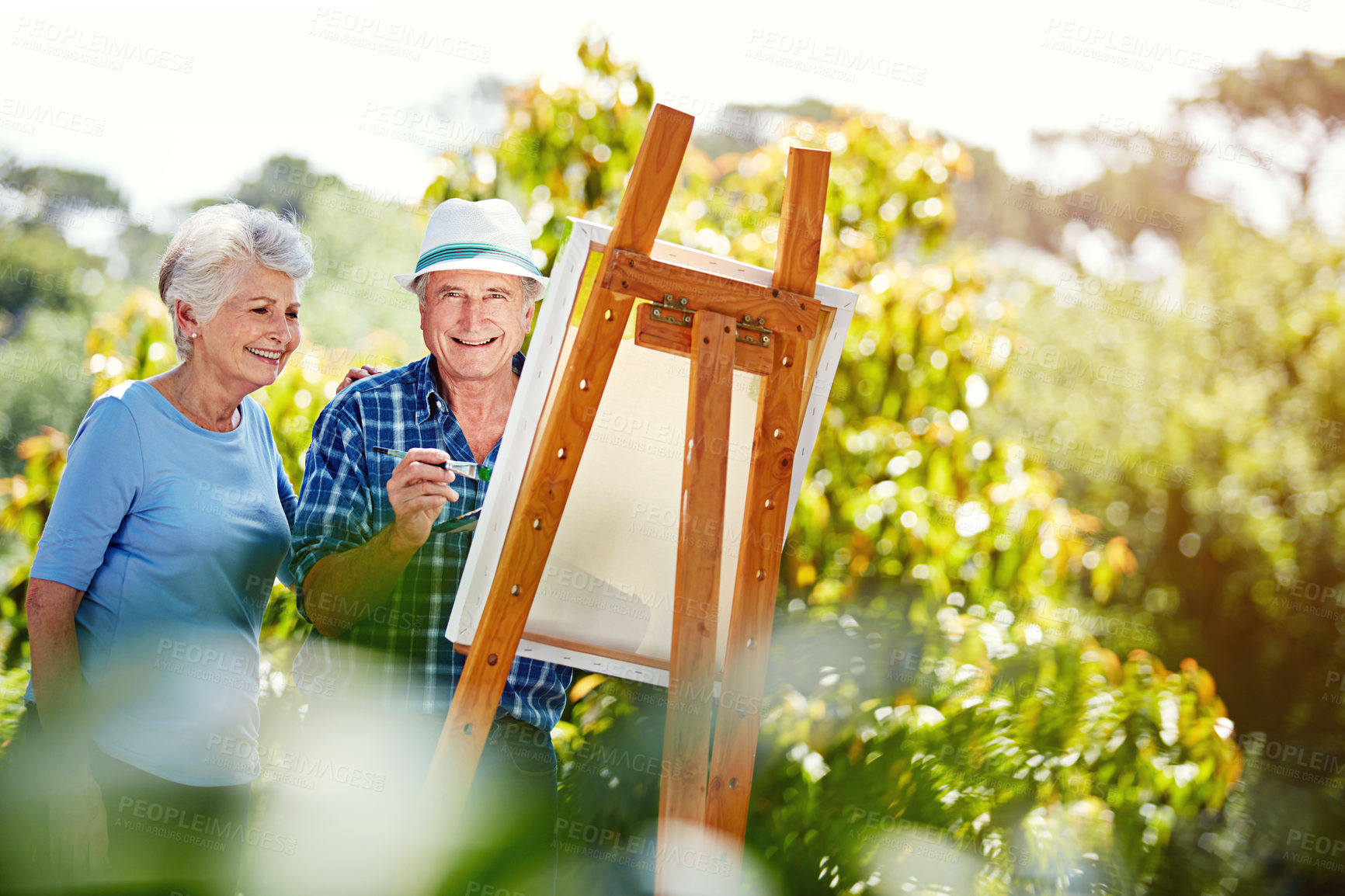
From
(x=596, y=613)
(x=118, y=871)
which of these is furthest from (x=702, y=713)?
(x=118, y=871)

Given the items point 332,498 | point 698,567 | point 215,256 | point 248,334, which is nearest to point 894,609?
point 698,567

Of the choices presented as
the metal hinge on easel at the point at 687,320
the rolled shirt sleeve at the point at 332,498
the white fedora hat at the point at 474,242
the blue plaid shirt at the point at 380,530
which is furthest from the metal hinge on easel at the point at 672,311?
the rolled shirt sleeve at the point at 332,498

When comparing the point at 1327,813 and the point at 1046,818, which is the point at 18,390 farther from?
the point at 1327,813

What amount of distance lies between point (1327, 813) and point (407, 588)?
4967mm

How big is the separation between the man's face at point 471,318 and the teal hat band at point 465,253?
32 mm

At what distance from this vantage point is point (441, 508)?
1.85m

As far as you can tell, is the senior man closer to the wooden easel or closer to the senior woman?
the senior woman

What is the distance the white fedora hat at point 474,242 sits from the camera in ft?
6.35

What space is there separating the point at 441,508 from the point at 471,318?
0.40m

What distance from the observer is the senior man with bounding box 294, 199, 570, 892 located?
1864 mm

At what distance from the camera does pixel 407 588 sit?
1.97m

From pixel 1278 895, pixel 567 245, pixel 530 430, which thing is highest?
pixel 567 245

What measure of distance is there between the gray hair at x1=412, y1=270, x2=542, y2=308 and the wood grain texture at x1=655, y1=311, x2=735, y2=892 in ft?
1.49

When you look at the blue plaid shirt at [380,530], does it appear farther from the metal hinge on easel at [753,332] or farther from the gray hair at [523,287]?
the metal hinge on easel at [753,332]
